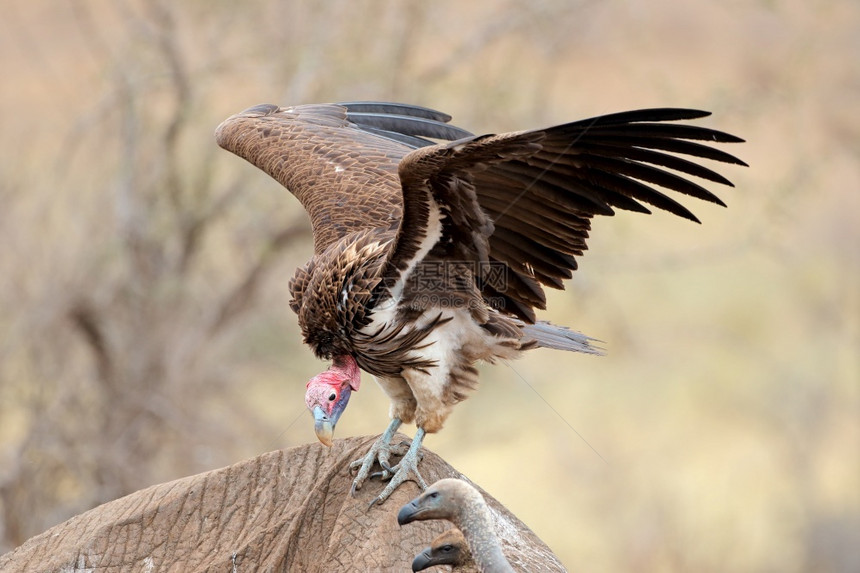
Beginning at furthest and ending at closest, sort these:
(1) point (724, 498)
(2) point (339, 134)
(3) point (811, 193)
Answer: (1) point (724, 498) < (3) point (811, 193) < (2) point (339, 134)

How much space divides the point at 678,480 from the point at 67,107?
351 inches

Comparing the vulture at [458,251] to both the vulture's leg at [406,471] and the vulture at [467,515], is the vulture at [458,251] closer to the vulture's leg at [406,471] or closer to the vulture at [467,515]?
the vulture's leg at [406,471]

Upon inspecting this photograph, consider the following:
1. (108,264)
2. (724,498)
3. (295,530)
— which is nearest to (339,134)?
(295,530)

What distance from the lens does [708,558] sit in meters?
12.4

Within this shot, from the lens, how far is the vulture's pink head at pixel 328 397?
3726mm

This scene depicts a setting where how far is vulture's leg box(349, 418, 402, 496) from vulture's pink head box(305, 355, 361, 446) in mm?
129

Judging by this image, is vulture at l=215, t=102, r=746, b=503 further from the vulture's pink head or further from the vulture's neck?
the vulture's neck

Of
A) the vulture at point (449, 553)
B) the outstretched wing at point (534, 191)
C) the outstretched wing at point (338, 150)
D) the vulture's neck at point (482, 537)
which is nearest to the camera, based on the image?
the vulture's neck at point (482, 537)

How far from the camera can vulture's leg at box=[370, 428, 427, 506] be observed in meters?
3.58

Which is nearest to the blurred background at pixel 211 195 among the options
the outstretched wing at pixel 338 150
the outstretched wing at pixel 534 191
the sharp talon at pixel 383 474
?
the outstretched wing at pixel 338 150

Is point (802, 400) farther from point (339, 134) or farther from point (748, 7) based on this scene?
point (339, 134)

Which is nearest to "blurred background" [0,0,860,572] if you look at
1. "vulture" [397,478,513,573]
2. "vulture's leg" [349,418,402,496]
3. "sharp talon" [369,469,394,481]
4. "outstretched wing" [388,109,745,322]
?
"outstretched wing" [388,109,745,322]

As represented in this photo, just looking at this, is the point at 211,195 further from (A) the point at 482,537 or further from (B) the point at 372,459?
(A) the point at 482,537

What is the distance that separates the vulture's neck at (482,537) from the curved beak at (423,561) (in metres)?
0.11
